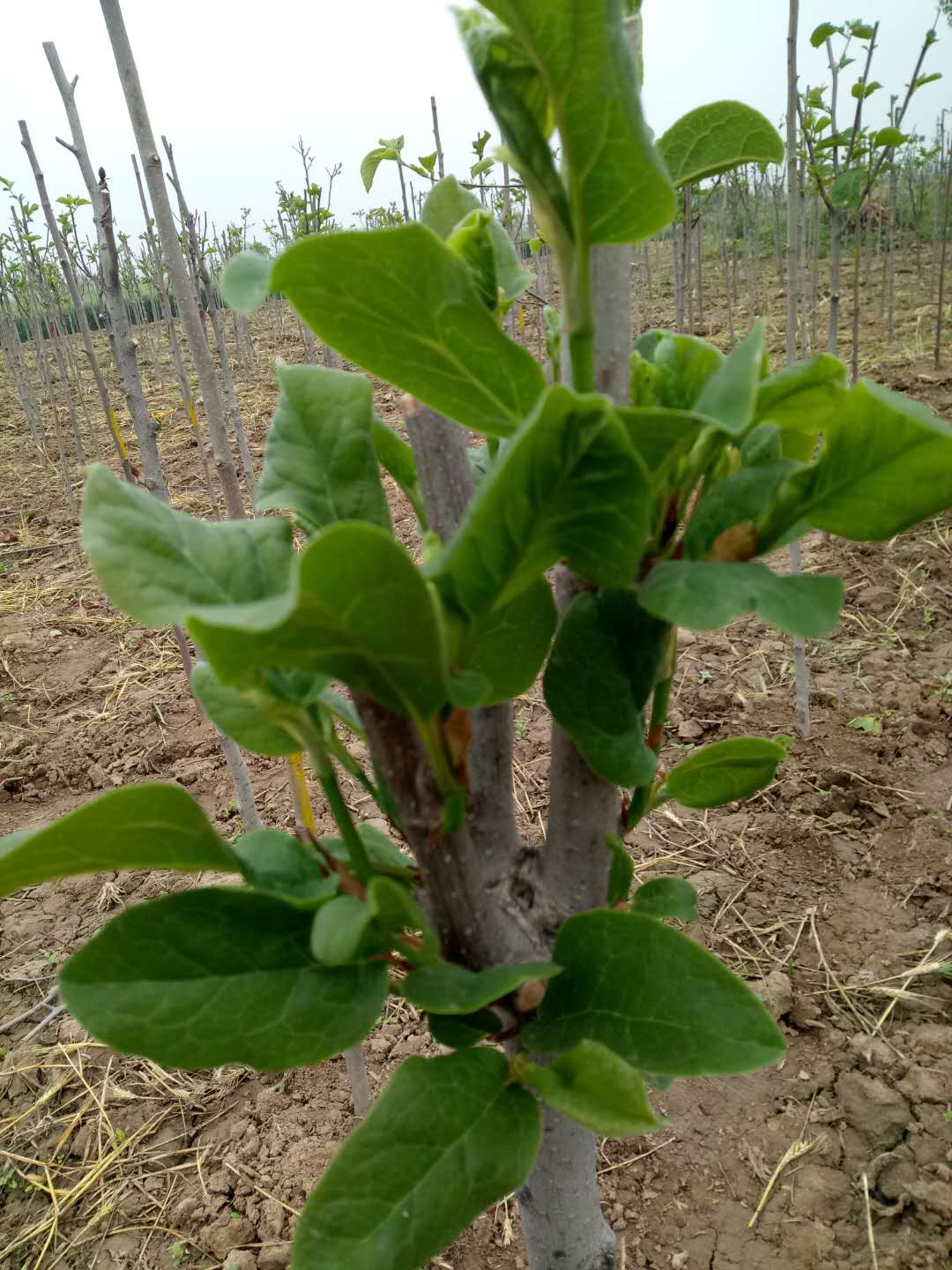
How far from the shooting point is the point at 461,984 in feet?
1.49

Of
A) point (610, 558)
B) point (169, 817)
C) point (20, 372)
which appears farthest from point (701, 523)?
point (20, 372)

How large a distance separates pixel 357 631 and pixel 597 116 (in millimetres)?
249

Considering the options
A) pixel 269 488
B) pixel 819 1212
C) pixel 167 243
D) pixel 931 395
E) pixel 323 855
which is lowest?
pixel 819 1212

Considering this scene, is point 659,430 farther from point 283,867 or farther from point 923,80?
point 923,80

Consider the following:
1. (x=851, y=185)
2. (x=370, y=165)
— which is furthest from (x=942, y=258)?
(x=370, y=165)

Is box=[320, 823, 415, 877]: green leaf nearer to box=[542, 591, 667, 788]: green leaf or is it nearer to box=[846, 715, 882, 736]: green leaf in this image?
box=[542, 591, 667, 788]: green leaf

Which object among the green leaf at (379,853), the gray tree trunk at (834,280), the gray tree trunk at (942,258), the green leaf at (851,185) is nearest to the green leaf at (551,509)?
the green leaf at (379,853)

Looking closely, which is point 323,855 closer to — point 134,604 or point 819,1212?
point 134,604

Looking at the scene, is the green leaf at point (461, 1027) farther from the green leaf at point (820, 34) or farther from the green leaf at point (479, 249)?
the green leaf at point (820, 34)

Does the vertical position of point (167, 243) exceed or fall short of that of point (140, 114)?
it falls short

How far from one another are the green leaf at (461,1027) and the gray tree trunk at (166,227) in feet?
3.26

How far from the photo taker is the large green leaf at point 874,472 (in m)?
0.40

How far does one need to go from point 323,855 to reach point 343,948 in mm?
141

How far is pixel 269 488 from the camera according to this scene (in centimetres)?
52
